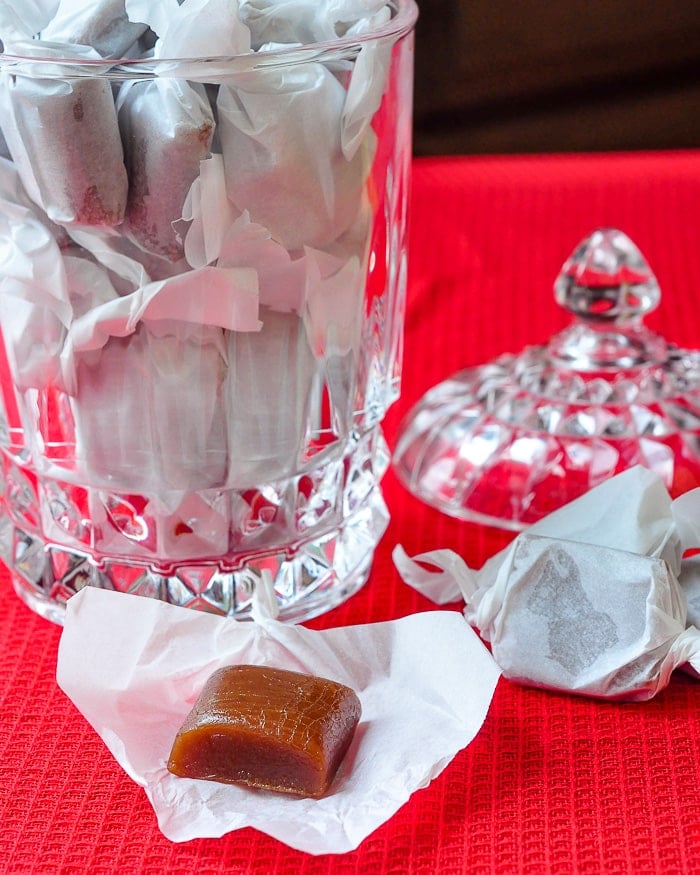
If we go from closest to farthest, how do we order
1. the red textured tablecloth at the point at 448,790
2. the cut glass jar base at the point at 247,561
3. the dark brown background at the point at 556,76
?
the red textured tablecloth at the point at 448,790 → the cut glass jar base at the point at 247,561 → the dark brown background at the point at 556,76

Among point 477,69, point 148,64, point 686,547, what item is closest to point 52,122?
point 148,64

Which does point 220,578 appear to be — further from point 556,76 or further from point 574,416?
point 556,76

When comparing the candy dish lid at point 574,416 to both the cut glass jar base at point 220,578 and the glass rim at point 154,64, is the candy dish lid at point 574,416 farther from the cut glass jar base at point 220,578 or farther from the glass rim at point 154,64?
the glass rim at point 154,64

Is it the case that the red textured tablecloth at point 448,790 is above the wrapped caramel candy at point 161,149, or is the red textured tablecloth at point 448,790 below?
below

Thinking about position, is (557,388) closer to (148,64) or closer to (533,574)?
(533,574)

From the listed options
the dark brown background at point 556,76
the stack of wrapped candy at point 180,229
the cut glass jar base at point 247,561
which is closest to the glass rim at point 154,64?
the stack of wrapped candy at point 180,229

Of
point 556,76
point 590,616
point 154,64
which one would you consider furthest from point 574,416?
point 556,76

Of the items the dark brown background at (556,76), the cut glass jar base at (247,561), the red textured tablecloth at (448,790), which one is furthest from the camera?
the dark brown background at (556,76)
